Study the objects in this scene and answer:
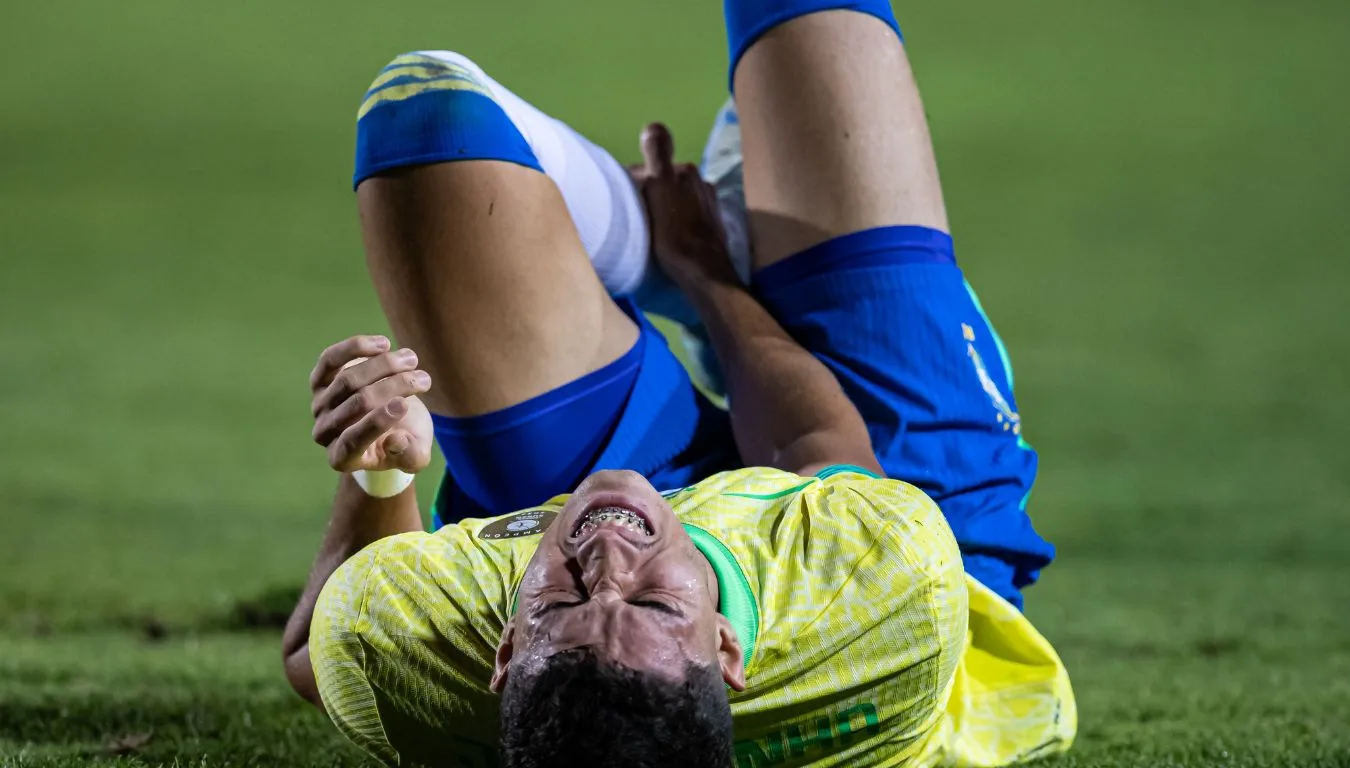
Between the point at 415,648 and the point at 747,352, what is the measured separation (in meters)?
0.57

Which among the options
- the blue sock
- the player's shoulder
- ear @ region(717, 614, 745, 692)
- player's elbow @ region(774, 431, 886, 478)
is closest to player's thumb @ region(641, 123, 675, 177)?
the blue sock

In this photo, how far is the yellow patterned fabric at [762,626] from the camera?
4.18ft

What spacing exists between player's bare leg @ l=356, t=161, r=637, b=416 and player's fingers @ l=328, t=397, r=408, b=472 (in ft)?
0.70

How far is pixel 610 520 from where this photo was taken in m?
1.23

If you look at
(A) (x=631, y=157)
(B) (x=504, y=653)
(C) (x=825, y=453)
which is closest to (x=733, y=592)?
(B) (x=504, y=653)

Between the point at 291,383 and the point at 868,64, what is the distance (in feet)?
8.44

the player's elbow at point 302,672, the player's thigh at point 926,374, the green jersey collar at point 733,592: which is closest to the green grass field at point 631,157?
the player's elbow at point 302,672

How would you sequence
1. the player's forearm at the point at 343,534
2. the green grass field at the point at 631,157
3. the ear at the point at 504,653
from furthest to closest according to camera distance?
the green grass field at the point at 631,157 → the player's forearm at the point at 343,534 → the ear at the point at 504,653

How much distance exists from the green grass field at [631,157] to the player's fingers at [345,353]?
1.51 ft

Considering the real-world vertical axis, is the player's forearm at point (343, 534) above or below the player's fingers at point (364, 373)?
below

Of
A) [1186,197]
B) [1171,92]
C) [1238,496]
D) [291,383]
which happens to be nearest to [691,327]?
[1238,496]

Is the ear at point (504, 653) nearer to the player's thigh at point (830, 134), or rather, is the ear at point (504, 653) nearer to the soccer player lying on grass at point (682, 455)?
the soccer player lying on grass at point (682, 455)

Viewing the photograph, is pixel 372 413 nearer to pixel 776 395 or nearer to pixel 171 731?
pixel 776 395

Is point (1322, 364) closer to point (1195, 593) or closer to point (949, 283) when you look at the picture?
point (1195, 593)
